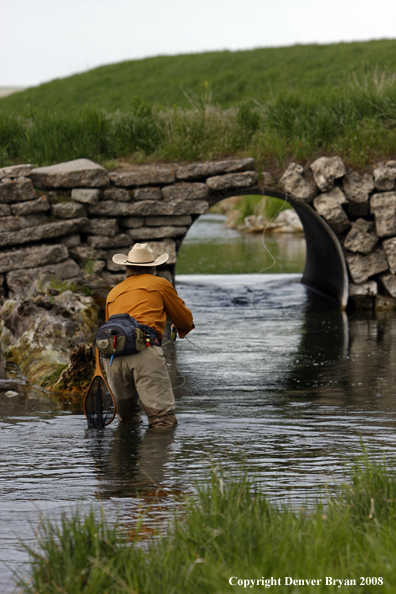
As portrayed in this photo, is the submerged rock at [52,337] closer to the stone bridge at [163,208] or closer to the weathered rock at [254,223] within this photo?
the stone bridge at [163,208]

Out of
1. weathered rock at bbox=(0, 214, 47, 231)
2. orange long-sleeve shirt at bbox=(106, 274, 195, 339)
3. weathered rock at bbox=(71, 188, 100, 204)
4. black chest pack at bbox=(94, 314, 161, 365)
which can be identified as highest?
weathered rock at bbox=(71, 188, 100, 204)

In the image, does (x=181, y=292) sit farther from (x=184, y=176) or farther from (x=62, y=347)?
(x=62, y=347)

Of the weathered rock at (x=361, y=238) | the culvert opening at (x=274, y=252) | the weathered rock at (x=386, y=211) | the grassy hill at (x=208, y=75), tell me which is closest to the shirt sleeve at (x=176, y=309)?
the culvert opening at (x=274, y=252)

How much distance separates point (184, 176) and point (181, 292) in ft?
11.9

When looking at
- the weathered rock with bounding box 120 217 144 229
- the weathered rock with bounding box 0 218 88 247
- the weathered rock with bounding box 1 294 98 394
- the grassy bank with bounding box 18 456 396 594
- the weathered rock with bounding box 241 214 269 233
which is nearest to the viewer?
the grassy bank with bounding box 18 456 396 594

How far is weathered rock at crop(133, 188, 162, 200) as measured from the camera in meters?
11.4

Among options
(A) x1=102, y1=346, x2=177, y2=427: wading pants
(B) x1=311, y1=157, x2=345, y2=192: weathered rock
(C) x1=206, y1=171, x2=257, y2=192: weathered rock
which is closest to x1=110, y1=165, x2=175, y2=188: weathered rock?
(C) x1=206, y1=171, x2=257, y2=192: weathered rock

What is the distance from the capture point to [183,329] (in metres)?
5.87

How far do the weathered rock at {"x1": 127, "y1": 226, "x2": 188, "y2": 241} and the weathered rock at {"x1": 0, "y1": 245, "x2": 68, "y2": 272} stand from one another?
4.72 ft

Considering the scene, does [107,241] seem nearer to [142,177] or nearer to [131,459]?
[142,177]

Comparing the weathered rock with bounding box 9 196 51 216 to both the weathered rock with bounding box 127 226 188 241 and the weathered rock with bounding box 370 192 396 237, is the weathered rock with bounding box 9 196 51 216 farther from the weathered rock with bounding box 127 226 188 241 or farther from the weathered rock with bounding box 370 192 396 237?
the weathered rock with bounding box 370 192 396 237

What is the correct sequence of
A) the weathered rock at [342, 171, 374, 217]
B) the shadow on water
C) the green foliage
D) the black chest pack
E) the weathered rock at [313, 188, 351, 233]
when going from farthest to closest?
1. the green foliage
2. the weathered rock at [342, 171, 374, 217]
3. the weathered rock at [313, 188, 351, 233]
4. the black chest pack
5. the shadow on water

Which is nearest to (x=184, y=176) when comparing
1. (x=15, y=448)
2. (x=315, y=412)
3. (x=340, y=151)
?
(x=340, y=151)

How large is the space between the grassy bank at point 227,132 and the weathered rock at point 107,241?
1.48m
